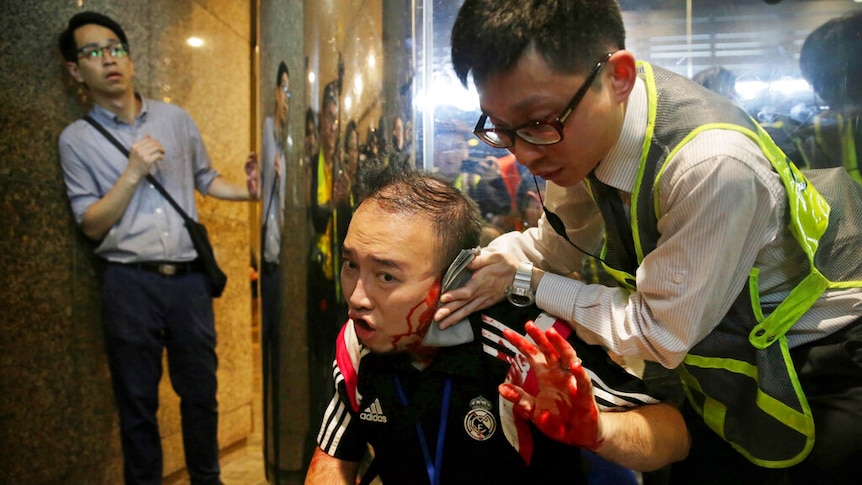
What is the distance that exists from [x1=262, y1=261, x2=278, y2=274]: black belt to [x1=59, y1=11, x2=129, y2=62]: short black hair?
1125 millimetres

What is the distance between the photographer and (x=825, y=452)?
1.16 meters

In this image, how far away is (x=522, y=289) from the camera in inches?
50.0

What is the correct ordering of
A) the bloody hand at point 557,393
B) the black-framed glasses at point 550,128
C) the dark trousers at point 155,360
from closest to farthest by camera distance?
the bloody hand at point 557,393, the black-framed glasses at point 550,128, the dark trousers at point 155,360

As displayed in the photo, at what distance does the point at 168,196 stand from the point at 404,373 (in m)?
1.68

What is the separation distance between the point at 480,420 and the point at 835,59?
1618 mm

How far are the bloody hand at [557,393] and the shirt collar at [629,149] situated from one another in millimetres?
355

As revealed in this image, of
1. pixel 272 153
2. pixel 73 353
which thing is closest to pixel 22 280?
pixel 73 353

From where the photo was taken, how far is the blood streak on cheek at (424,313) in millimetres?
1240

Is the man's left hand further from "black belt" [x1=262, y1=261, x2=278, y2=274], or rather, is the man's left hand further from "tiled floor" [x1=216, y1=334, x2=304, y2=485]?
"tiled floor" [x1=216, y1=334, x2=304, y2=485]

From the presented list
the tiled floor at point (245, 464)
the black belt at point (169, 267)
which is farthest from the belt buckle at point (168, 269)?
the tiled floor at point (245, 464)

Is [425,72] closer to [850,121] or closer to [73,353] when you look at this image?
→ [850,121]

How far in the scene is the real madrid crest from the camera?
4.12ft

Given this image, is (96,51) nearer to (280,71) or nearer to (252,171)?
(252,171)

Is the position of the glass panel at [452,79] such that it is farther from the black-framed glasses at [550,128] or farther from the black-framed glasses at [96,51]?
the black-framed glasses at [96,51]
